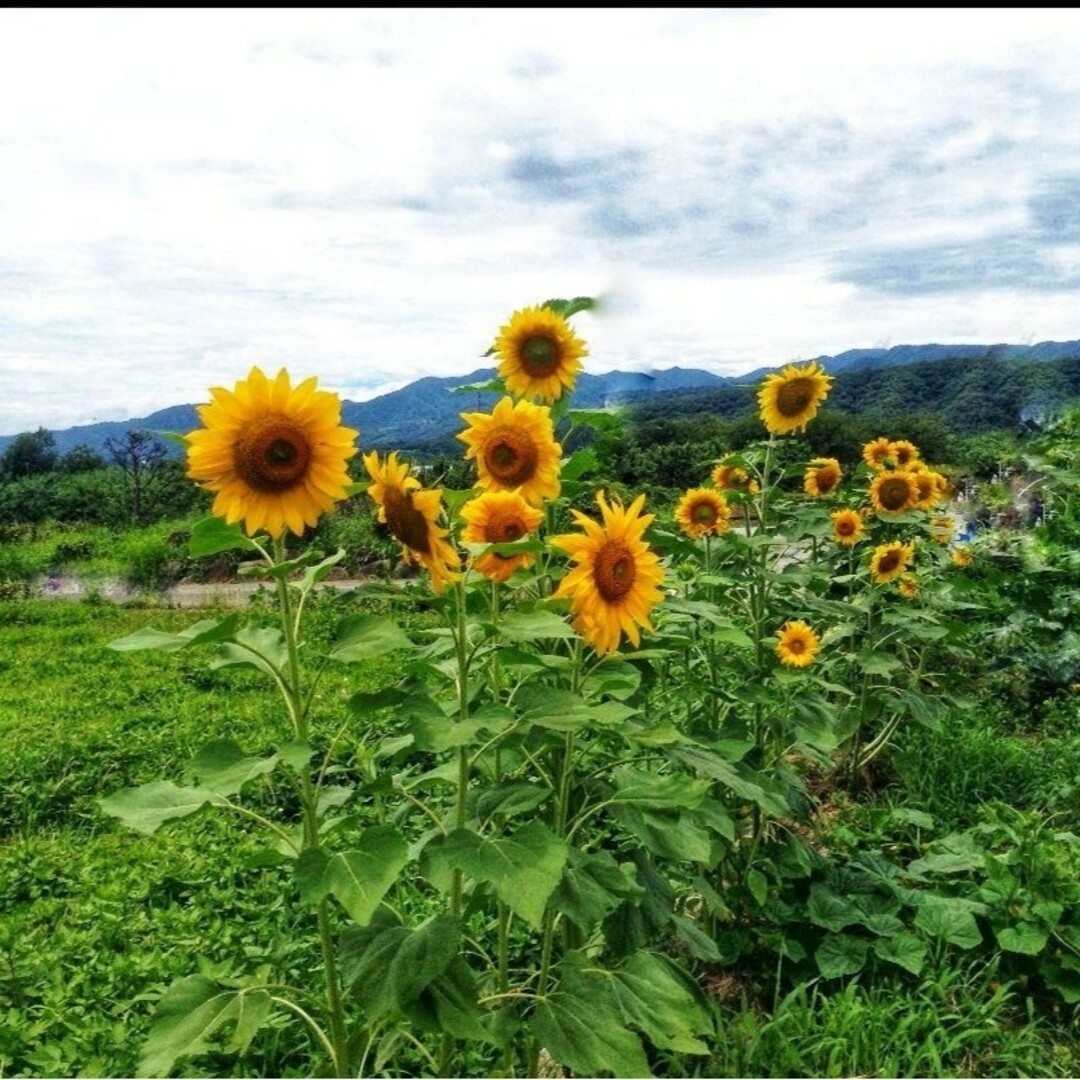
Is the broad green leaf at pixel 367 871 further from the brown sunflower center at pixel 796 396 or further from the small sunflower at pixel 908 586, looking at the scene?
the small sunflower at pixel 908 586

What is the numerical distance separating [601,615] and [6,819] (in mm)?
2661

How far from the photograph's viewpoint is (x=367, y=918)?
118 cm

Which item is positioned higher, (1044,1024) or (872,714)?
(872,714)

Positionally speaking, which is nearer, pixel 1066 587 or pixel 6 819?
pixel 6 819

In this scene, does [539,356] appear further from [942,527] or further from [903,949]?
[942,527]

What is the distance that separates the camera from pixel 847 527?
3.44 meters

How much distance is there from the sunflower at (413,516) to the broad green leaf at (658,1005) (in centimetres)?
66

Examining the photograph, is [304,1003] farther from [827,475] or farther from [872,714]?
[827,475]

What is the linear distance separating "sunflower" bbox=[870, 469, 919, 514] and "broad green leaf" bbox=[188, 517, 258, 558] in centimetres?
252

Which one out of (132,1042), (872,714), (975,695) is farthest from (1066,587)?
(132,1042)

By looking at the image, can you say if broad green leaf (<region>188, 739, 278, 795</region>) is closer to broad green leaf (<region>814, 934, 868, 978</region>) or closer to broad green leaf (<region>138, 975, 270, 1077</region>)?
broad green leaf (<region>138, 975, 270, 1077</region>)

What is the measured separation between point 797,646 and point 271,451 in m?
1.88

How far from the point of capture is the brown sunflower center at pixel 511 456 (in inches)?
61.1

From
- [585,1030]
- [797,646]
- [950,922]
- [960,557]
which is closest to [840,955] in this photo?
[950,922]
